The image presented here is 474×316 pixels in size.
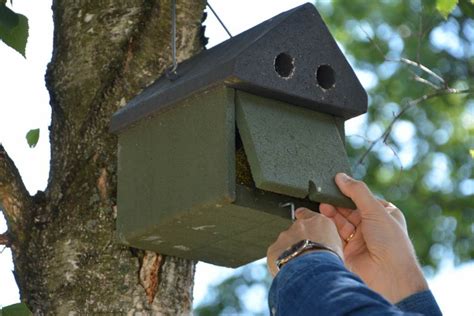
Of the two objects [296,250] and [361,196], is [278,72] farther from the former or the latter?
[296,250]

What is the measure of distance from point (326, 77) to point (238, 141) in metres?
0.26

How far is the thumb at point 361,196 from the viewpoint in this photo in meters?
2.83

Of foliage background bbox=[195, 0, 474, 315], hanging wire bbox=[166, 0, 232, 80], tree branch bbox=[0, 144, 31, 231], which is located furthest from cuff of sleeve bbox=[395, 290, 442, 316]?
foliage background bbox=[195, 0, 474, 315]

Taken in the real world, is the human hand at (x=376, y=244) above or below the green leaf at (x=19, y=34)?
below

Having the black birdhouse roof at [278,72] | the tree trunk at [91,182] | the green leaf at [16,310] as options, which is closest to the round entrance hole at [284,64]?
→ the black birdhouse roof at [278,72]

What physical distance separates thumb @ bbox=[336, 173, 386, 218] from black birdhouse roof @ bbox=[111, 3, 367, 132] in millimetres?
194

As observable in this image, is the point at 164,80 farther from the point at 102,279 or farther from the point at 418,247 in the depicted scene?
the point at 418,247

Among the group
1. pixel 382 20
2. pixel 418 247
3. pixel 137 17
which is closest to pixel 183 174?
pixel 137 17

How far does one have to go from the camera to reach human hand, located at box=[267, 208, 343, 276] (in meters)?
2.53

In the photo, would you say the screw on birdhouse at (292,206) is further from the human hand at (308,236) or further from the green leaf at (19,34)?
the green leaf at (19,34)

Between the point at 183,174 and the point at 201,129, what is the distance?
0.10 metres

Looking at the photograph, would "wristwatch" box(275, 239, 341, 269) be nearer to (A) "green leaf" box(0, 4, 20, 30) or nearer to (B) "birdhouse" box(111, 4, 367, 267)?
(B) "birdhouse" box(111, 4, 367, 267)

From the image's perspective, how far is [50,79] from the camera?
11.0 ft

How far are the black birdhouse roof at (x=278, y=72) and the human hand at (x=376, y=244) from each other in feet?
0.65
